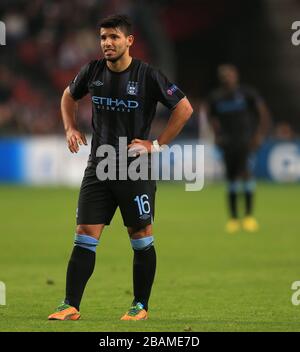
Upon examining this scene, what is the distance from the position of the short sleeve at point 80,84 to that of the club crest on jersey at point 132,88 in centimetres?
35

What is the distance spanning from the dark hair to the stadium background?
2189 millimetres

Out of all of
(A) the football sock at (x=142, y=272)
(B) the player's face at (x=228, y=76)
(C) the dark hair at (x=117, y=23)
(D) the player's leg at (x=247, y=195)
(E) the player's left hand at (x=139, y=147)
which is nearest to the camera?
(C) the dark hair at (x=117, y=23)

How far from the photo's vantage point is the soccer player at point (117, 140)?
25.9 feet

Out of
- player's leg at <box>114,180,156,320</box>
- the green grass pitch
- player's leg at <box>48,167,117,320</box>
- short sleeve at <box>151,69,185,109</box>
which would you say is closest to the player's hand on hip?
player's leg at <box>48,167,117,320</box>

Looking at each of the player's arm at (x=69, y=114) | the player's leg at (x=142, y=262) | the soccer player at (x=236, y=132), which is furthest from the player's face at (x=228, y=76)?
the player's leg at (x=142, y=262)

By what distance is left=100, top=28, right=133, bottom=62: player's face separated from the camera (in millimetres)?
7723

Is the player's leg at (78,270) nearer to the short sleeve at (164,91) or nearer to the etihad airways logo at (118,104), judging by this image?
the etihad airways logo at (118,104)

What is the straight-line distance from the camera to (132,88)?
310 inches

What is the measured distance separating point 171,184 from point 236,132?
9795 millimetres

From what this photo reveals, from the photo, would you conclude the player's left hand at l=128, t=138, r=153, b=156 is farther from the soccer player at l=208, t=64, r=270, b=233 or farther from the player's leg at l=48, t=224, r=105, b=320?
the soccer player at l=208, t=64, r=270, b=233

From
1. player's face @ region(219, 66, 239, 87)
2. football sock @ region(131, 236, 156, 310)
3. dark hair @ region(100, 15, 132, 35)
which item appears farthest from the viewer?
player's face @ region(219, 66, 239, 87)

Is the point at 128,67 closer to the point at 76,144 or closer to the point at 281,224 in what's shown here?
the point at 76,144

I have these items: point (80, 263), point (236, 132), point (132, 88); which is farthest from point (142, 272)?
point (236, 132)

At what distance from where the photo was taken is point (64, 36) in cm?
2941
